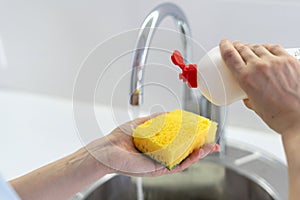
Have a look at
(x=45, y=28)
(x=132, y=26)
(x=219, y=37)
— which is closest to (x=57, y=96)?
(x=45, y=28)

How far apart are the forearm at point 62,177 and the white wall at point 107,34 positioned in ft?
0.35

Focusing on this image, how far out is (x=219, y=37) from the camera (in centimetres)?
115

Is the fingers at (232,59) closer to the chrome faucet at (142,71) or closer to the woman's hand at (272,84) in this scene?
the woman's hand at (272,84)

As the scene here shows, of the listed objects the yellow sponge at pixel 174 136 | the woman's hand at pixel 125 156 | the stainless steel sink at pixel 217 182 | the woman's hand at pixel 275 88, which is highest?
the woman's hand at pixel 275 88

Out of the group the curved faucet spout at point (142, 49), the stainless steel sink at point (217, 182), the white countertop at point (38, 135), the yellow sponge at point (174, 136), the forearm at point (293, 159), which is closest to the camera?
the forearm at point (293, 159)

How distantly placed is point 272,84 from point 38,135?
0.76 meters

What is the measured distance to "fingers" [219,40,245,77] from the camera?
631mm

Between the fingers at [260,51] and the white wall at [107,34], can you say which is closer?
the fingers at [260,51]

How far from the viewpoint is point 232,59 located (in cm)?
64

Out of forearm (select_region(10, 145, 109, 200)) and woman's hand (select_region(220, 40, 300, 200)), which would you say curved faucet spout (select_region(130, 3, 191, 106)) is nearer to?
forearm (select_region(10, 145, 109, 200))

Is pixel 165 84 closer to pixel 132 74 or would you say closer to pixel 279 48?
pixel 132 74

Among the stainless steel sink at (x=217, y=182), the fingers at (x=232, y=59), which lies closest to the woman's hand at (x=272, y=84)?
the fingers at (x=232, y=59)

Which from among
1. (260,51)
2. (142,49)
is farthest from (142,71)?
(260,51)

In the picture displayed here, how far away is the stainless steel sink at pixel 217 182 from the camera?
1.05m
